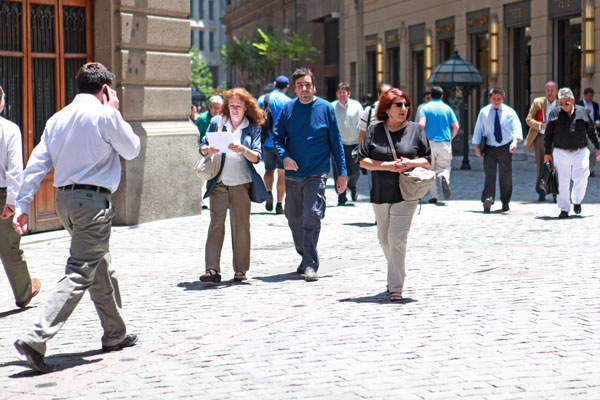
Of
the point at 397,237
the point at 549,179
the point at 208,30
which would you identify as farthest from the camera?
the point at 208,30

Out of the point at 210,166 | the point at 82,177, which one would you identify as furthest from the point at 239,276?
the point at 82,177

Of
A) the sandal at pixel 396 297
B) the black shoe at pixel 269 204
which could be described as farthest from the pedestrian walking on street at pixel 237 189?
the black shoe at pixel 269 204

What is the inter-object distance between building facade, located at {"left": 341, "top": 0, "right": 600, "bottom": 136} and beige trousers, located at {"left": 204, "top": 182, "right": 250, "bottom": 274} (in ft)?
58.1

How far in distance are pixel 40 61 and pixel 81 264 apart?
7368 mm

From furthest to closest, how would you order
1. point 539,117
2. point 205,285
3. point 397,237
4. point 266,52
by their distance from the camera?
point 266,52, point 539,117, point 205,285, point 397,237

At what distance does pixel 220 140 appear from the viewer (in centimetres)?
902

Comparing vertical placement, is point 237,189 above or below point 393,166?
below

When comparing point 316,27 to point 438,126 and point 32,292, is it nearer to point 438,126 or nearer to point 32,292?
point 438,126

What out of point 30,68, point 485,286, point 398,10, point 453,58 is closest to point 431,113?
point 30,68

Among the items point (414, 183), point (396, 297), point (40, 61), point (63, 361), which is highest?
point (40, 61)

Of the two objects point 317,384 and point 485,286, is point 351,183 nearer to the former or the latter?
point 485,286

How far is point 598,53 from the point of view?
25000mm

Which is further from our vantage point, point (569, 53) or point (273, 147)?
point (569, 53)

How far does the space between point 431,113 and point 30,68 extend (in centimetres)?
642
